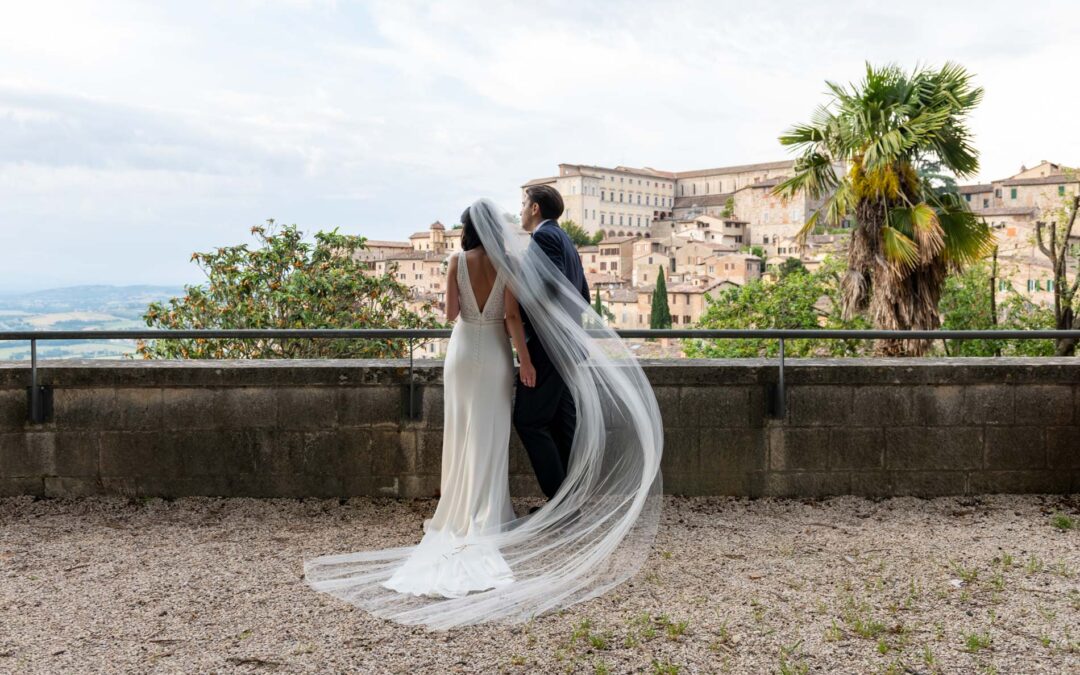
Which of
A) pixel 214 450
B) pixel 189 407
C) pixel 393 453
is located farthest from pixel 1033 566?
pixel 189 407

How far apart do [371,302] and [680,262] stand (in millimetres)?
90602

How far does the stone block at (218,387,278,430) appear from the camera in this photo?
542 cm

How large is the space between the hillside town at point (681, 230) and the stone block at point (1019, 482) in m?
55.4

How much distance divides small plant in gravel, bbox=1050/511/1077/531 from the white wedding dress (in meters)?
2.96

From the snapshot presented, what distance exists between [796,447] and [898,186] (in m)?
11.2

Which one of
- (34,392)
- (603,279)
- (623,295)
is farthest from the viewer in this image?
(603,279)

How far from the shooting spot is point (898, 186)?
15336mm

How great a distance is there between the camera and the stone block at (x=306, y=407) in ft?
17.8

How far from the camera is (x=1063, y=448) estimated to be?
18.5 feet

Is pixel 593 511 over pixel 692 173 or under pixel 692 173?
under

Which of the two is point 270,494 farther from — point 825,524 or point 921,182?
point 921,182

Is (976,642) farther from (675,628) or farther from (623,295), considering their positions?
(623,295)

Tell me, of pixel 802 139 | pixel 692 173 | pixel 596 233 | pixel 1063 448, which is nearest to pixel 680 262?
pixel 596 233

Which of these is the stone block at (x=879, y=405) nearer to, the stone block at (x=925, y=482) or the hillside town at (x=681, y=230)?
the stone block at (x=925, y=482)
